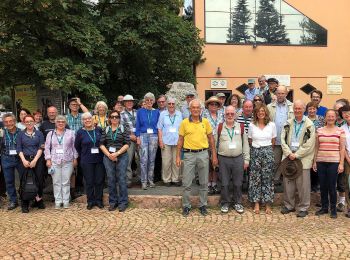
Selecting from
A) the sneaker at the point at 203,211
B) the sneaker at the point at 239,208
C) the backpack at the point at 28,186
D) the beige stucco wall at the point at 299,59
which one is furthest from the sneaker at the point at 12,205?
the beige stucco wall at the point at 299,59

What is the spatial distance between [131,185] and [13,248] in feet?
10.6

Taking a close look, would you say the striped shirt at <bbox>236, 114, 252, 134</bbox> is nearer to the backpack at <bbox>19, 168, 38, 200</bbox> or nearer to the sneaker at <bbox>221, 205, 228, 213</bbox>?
the sneaker at <bbox>221, 205, 228, 213</bbox>

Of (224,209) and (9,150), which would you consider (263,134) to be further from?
(9,150)

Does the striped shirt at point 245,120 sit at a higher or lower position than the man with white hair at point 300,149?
higher

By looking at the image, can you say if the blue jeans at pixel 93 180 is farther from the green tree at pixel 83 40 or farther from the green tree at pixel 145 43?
the green tree at pixel 145 43

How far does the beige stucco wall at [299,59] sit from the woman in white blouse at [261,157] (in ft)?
48.1

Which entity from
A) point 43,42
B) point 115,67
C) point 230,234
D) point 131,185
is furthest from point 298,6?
point 230,234

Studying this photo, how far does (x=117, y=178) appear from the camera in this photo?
23.6 feet

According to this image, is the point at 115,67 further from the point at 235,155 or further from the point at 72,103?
the point at 235,155

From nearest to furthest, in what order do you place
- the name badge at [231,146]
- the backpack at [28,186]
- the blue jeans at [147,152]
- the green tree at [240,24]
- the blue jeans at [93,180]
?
the name badge at [231,146] < the backpack at [28,186] < the blue jeans at [93,180] < the blue jeans at [147,152] < the green tree at [240,24]

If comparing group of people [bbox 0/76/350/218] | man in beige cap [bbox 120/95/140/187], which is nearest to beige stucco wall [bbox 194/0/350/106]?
man in beige cap [bbox 120/95/140/187]

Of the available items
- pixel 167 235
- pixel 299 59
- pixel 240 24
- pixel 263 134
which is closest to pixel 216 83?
pixel 240 24

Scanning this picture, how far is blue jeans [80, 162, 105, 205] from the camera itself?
23.7 ft

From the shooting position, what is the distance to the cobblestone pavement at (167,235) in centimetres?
514
